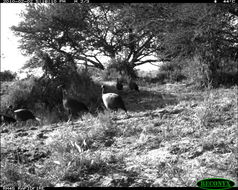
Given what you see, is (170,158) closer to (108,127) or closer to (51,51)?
(108,127)

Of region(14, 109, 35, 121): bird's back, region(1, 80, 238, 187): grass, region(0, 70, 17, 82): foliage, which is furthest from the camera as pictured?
region(0, 70, 17, 82): foliage

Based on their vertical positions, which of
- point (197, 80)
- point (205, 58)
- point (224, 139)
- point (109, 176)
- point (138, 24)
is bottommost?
point (109, 176)

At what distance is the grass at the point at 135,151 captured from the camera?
475cm

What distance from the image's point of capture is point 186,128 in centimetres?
655

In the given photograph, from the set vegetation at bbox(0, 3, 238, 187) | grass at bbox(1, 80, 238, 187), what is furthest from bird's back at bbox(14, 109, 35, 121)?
grass at bbox(1, 80, 238, 187)

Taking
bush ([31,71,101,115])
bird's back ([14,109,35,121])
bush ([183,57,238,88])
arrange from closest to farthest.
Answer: bird's back ([14,109,35,121]) < bush ([31,71,101,115]) < bush ([183,57,238,88])

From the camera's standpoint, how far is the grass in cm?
475

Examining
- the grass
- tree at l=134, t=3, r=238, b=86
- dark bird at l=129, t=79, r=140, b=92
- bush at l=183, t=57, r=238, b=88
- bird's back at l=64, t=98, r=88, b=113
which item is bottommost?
the grass

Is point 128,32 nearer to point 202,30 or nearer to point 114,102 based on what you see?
point 202,30

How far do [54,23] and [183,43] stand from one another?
874 centimetres

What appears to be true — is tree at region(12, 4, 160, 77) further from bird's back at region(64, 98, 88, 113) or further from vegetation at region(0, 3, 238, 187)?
bird's back at region(64, 98, 88, 113)

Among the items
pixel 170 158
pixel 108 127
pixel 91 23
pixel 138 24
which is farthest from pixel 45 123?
pixel 91 23

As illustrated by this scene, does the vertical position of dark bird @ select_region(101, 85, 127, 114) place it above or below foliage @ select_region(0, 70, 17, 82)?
below

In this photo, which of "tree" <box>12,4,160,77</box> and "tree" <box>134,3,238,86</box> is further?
"tree" <box>12,4,160,77</box>
